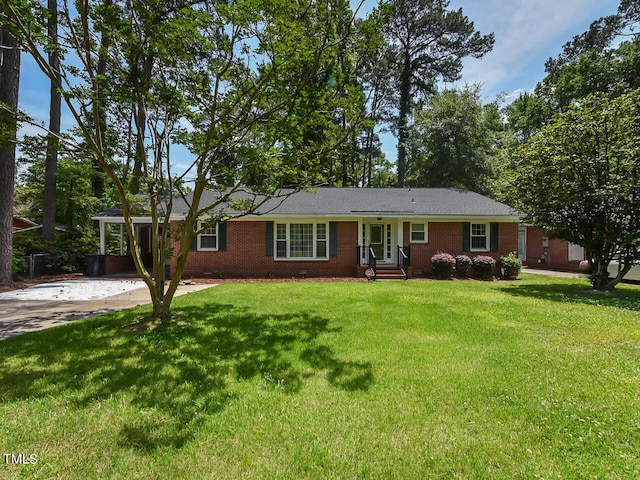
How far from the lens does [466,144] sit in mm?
24047

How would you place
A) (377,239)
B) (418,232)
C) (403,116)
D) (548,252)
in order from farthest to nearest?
(403,116) → (548,252) → (377,239) → (418,232)

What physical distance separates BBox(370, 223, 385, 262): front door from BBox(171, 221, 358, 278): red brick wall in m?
1.76

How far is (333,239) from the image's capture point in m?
14.0

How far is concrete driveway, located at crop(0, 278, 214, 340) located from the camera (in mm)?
6621

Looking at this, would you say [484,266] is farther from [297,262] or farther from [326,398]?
[326,398]

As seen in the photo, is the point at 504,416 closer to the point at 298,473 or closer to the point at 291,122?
the point at 298,473

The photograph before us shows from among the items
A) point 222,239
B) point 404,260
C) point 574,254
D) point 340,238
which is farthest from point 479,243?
point 222,239

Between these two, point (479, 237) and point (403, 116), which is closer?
point (479, 237)

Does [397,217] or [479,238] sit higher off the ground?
[397,217]

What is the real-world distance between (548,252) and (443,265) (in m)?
10.0

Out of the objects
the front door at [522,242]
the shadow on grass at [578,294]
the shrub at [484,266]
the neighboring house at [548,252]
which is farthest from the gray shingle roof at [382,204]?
the neighboring house at [548,252]

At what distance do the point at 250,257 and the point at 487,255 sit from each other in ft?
34.2

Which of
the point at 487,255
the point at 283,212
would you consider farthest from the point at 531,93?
the point at 283,212

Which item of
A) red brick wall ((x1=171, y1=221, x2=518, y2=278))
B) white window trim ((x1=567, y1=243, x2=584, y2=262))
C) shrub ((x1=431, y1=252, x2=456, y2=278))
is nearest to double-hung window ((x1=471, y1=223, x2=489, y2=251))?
red brick wall ((x1=171, y1=221, x2=518, y2=278))
